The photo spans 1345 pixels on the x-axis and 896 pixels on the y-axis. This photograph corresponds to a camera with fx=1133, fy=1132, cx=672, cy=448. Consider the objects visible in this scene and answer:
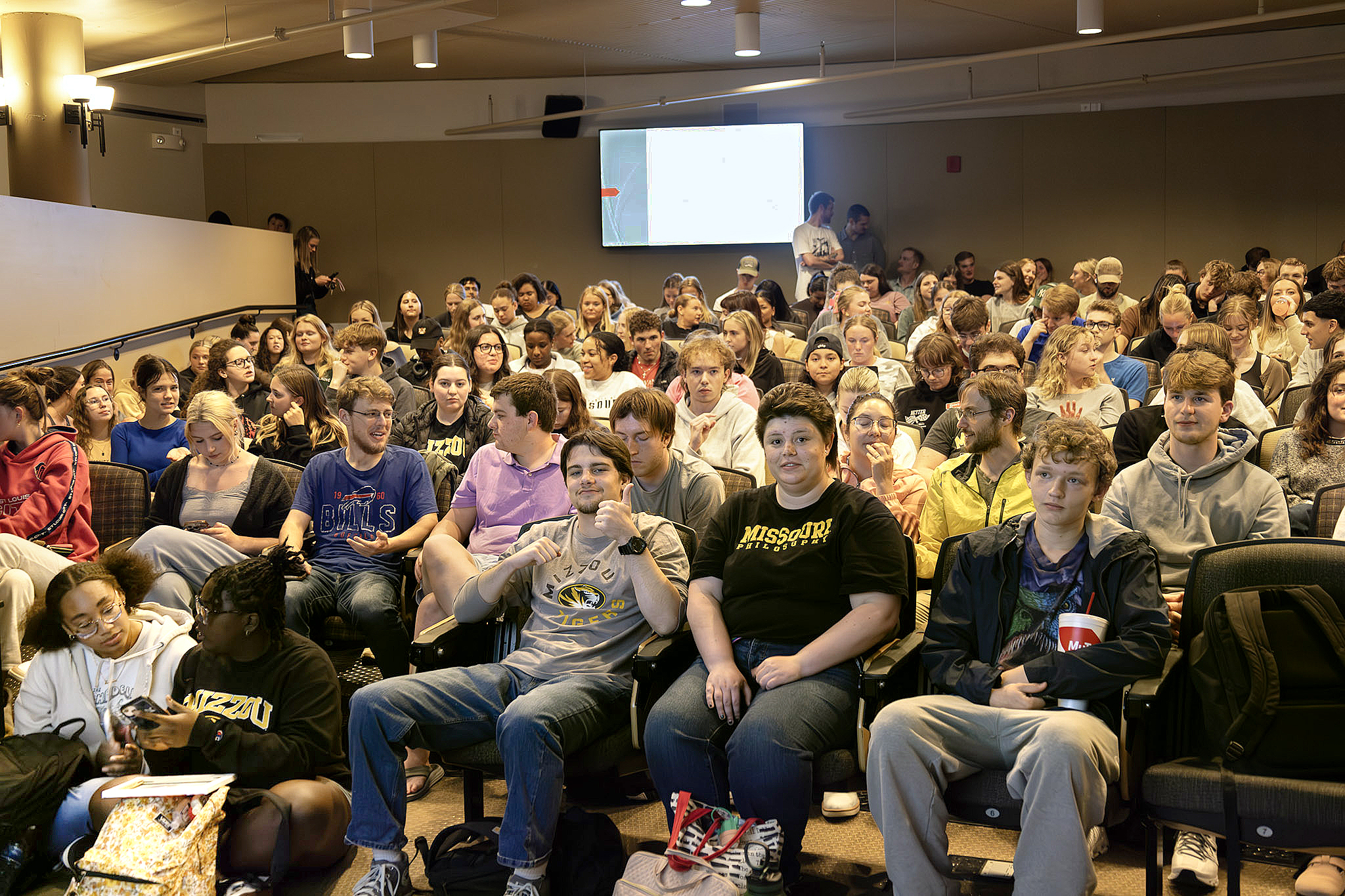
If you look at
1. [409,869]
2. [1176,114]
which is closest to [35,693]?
[409,869]

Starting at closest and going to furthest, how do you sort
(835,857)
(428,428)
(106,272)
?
1. (835,857)
2. (428,428)
3. (106,272)

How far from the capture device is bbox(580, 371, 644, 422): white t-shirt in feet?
17.0

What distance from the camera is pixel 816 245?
1023 cm

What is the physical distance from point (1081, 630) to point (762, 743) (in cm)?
71

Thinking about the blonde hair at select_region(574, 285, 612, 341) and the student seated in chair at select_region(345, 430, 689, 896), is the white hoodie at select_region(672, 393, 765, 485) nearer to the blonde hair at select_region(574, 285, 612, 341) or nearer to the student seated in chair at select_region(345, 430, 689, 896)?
the student seated in chair at select_region(345, 430, 689, 896)

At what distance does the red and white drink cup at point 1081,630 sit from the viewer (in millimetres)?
2387

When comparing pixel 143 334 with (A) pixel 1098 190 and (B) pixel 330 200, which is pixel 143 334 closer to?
(B) pixel 330 200

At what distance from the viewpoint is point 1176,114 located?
35.0 ft

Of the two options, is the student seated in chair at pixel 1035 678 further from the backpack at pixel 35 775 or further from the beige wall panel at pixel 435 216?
the beige wall panel at pixel 435 216

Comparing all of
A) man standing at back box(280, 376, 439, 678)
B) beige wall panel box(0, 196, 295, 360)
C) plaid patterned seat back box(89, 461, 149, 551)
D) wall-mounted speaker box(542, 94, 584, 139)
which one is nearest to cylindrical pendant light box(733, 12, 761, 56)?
wall-mounted speaker box(542, 94, 584, 139)

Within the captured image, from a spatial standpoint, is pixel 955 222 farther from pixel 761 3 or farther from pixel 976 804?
pixel 976 804

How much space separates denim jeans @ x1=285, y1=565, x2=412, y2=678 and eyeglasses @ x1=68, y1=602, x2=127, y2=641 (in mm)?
567

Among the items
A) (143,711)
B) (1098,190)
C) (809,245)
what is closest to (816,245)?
(809,245)

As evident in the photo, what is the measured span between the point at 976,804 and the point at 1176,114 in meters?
10.1
